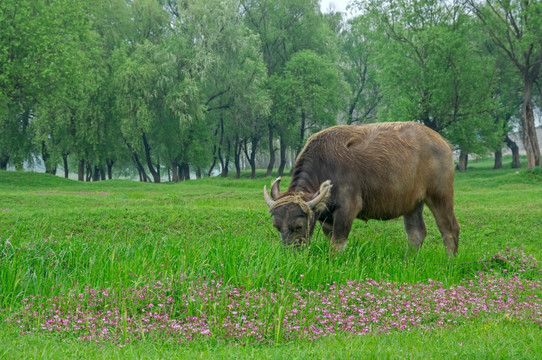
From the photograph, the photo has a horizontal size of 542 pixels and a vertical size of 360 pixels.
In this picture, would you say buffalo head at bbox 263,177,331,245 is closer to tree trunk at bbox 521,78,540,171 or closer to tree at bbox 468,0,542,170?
tree at bbox 468,0,542,170

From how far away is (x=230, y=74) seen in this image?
149 ft

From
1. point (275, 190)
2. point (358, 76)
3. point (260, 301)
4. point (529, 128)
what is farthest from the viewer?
point (358, 76)

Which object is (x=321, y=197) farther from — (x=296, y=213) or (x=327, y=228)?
(x=327, y=228)

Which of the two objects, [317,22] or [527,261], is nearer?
[527,261]

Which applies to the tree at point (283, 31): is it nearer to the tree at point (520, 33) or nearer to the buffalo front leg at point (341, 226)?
the tree at point (520, 33)

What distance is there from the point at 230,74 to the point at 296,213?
38.4 meters

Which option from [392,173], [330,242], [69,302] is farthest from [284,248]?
[69,302]

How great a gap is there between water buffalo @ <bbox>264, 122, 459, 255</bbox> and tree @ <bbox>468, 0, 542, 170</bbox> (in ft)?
89.8

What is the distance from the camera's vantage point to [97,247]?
8.60 meters

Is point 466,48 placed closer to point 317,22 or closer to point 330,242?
point 317,22

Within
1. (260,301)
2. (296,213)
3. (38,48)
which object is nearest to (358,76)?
(38,48)

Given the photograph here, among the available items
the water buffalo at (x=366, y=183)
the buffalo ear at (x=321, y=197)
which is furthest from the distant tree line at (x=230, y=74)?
the buffalo ear at (x=321, y=197)

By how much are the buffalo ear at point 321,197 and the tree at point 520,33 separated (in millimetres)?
29429

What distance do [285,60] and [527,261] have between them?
47399mm
